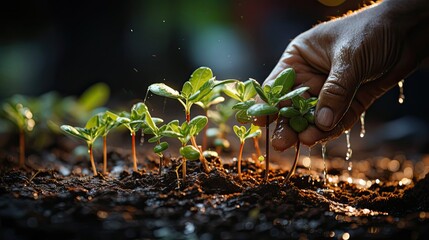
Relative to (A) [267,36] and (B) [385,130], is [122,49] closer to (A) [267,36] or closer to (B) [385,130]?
(A) [267,36]

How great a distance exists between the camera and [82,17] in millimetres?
7047

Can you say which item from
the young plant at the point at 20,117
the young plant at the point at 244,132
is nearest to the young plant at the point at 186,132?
the young plant at the point at 244,132

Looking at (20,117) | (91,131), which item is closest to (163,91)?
(91,131)

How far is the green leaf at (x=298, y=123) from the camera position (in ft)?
6.41

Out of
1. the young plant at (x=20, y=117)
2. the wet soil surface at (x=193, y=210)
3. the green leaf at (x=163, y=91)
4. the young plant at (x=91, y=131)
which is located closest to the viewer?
the wet soil surface at (x=193, y=210)

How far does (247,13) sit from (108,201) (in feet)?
18.5

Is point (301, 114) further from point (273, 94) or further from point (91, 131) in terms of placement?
point (91, 131)

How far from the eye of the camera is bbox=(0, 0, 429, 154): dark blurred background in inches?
254

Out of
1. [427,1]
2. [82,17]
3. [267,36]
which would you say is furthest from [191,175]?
[82,17]

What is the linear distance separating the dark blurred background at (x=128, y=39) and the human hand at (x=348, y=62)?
11.7 ft

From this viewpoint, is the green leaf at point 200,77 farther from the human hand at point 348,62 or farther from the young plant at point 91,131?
the young plant at point 91,131

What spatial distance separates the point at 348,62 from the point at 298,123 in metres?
0.43

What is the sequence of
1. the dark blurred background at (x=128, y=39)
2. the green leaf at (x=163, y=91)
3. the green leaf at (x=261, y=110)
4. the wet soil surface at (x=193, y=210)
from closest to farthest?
the wet soil surface at (x=193, y=210), the green leaf at (x=261, y=110), the green leaf at (x=163, y=91), the dark blurred background at (x=128, y=39)

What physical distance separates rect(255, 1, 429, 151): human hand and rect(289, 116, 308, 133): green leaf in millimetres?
35
